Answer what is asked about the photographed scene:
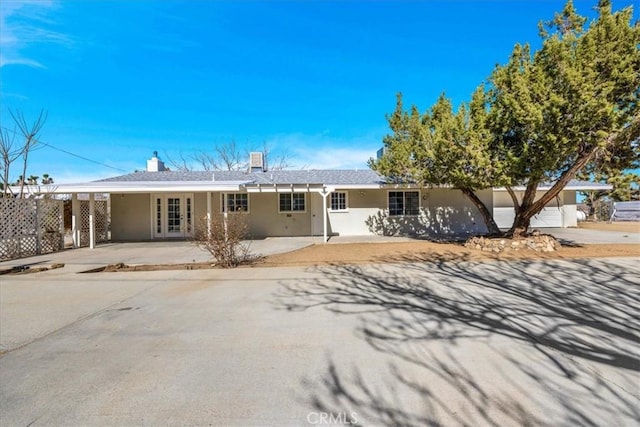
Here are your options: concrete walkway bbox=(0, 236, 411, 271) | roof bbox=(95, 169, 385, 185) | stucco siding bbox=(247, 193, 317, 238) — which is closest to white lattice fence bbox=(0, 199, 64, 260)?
concrete walkway bbox=(0, 236, 411, 271)

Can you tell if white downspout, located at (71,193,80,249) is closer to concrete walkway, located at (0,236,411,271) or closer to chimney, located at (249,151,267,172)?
concrete walkway, located at (0,236,411,271)

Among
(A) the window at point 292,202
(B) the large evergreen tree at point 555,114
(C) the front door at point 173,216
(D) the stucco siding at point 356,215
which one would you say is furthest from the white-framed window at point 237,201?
(B) the large evergreen tree at point 555,114

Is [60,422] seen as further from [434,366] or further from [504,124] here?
[504,124]

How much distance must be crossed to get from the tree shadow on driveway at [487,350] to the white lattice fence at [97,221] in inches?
484

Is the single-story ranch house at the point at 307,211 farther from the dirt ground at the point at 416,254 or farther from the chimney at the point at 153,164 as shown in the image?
the dirt ground at the point at 416,254

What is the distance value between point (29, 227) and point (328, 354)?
1327cm

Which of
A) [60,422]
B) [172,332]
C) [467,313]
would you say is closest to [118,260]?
[172,332]

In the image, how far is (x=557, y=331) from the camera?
4297 millimetres

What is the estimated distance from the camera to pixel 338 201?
1723cm

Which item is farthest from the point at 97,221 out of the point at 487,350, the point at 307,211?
the point at 487,350

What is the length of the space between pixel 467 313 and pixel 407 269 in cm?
353

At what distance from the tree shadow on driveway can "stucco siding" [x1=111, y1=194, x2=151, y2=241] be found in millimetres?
12230

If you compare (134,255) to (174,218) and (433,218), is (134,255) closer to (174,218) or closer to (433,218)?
(174,218)

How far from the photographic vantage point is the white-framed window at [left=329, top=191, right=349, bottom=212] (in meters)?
17.2
